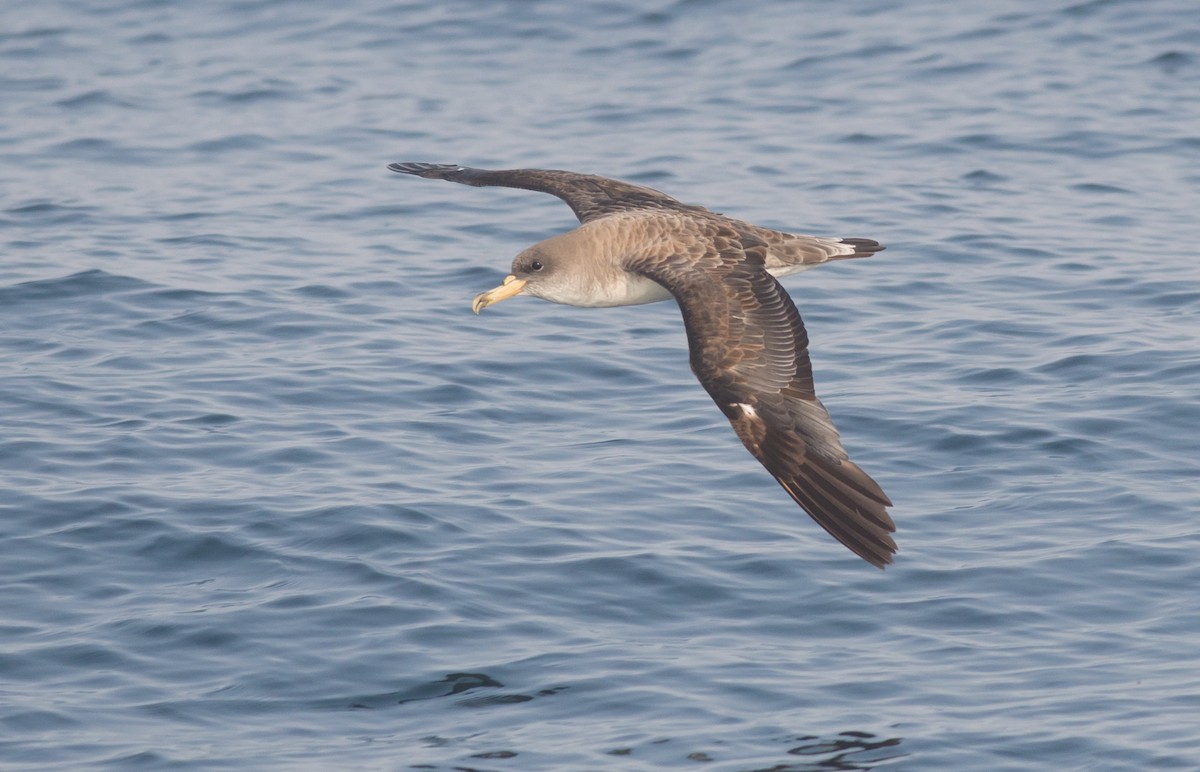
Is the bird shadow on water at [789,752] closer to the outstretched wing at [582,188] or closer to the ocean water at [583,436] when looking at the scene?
the ocean water at [583,436]

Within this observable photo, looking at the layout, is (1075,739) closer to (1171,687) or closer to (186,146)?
(1171,687)


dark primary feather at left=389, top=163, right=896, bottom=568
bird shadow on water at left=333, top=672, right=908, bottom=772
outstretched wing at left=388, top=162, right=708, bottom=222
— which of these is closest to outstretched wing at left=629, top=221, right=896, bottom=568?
dark primary feather at left=389, top=163, right=896, bottom=568

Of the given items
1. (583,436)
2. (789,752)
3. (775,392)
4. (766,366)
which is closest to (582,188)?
(583,436)

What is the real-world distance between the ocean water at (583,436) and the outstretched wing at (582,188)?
133 cm

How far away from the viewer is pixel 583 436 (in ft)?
37.8

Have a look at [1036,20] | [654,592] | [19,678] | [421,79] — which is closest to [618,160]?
[421,79]

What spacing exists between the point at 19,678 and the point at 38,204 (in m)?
8.62

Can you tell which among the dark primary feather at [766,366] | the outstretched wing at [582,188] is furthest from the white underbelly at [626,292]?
the outstretched wing at [582,188]

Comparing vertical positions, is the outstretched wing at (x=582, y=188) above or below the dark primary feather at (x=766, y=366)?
above

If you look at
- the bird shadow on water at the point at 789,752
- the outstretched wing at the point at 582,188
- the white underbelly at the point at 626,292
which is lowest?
the bird shadow on water at the point at 789,752

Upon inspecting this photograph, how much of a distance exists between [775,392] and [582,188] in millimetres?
3422

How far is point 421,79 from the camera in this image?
67.9 ft

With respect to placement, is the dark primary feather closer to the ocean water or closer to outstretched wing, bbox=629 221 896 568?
outstretched wing, bbox=629 221 896 568

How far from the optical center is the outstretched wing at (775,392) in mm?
8586
